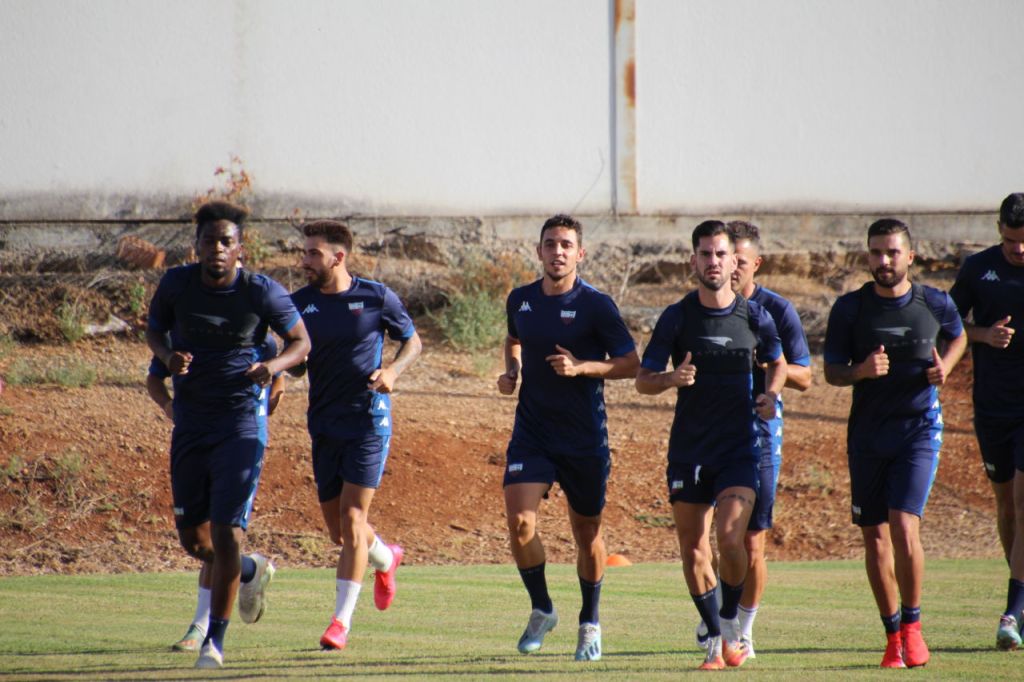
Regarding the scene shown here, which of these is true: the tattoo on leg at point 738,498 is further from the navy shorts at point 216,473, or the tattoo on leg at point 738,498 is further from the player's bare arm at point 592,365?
the navy shorts at point 216,473

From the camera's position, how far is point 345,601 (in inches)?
336

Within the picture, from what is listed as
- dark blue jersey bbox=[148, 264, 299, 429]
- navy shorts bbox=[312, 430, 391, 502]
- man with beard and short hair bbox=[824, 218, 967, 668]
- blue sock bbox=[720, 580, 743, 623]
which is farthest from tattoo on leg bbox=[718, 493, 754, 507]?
dark blue jersey bbox=[148, 264, 299, 429]

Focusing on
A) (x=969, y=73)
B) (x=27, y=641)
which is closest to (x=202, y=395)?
(x=27, y=641)

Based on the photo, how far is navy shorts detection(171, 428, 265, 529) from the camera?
7938 millimetres

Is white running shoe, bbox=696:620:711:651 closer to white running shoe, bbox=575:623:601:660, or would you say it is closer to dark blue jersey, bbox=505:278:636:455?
white running shoe, bbox=575:623:601:660

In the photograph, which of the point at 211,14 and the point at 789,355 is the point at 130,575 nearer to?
the point at 789,355

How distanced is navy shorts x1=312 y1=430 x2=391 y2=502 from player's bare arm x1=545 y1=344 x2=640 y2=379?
1.27 metres

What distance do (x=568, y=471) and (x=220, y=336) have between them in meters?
2.16

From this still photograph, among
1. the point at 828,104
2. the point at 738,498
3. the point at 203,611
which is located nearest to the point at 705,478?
the point at 738,498

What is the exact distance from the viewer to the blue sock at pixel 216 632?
25.2 ft

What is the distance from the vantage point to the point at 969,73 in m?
20.0

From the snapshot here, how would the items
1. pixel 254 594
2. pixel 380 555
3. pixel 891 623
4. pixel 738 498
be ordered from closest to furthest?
pixel 738 498
pixel 891 623
pixel 254 594
pixel 380 555

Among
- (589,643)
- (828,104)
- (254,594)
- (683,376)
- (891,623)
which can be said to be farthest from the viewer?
(828,104)

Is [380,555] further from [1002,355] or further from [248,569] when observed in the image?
[1002,355]
